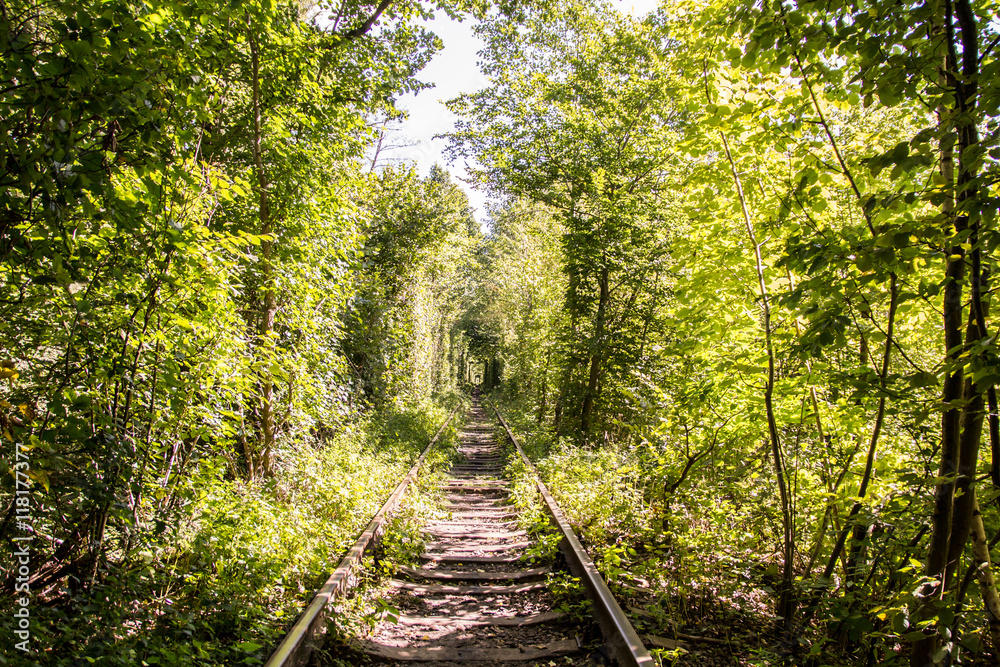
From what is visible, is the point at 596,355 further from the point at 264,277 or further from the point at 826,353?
the point at 826,353

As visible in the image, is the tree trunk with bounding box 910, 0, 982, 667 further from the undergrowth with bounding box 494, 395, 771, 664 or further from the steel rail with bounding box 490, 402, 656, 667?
the undergrowth with bounding box 494, 395, 771, 664

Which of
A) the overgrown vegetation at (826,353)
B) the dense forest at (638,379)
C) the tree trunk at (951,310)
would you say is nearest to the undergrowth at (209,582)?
the dense forest at (638,379)

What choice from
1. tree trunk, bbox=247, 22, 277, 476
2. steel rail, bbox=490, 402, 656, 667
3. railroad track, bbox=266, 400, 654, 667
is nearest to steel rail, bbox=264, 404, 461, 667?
railroad track, bbox=266, 400, 654, 667

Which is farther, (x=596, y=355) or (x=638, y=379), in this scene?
(x=596, y=355)

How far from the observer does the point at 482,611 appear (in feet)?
14.9

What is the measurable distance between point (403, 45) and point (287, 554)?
31.0 feet

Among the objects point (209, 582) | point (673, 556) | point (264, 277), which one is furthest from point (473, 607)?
point (264, 277)

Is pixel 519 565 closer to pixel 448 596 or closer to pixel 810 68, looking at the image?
pixel 448 596

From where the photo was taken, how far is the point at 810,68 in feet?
8.67

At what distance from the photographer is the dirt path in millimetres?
3695

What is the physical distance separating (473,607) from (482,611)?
0.12 meters

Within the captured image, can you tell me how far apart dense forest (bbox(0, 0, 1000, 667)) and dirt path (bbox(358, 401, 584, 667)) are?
2.27 feet

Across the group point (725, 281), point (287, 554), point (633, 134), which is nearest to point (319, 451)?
point (287, 554)

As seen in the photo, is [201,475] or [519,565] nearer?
[201,475]
